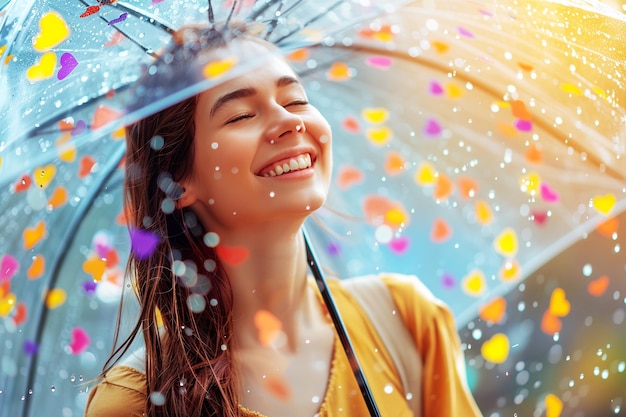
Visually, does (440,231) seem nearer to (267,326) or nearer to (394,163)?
(394,163)

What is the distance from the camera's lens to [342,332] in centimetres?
164

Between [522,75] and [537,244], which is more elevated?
[522,75]

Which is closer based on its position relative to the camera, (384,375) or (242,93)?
(242,93)

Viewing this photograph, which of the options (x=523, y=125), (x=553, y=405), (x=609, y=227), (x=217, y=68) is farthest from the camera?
(x=609, y=227)

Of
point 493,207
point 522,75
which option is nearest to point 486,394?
point 493,207

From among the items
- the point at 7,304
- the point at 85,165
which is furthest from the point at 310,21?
the point at 7,304

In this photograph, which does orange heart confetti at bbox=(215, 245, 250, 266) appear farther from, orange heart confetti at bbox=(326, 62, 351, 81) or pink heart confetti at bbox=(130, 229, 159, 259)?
orange heart confetti at bbox=(326, 62, 351, 81)

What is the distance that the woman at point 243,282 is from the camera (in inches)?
59.5

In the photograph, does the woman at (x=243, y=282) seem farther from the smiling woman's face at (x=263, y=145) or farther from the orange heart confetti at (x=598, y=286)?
the orange heart confetti at (x=598, y=286)

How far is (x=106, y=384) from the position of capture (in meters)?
1.64

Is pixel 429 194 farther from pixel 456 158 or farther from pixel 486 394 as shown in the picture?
pixel 486 394

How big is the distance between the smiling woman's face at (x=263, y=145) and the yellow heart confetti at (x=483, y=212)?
0.98 ft

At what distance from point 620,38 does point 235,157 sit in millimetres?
1077

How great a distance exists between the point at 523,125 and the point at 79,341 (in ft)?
3.23
